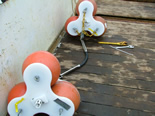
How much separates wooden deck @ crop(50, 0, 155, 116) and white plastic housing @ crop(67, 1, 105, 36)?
177mm

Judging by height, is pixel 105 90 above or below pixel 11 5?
below

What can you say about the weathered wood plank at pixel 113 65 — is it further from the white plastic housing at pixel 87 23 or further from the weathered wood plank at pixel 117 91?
the white plastic housing at pixel 87 23

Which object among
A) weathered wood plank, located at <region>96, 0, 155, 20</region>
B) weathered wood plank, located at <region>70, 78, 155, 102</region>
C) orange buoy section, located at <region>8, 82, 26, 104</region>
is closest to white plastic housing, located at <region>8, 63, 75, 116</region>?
orange buoy section, located at <region>8, 82, 26, 104</region>

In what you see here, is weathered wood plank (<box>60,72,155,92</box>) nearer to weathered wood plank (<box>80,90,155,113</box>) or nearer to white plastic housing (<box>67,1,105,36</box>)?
weathered wood plank (<box>80,90,155,113</box>)

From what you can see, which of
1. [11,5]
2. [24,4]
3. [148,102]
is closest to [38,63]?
[11,5]

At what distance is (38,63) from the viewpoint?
85cm

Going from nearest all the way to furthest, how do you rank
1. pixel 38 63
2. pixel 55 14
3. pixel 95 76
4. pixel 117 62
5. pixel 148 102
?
pixel 38 63 → pixel 148 102 → pixel 95 76 → pixel 117 62 → pixel 55 14

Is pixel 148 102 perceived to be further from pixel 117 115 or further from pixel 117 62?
pixel 117 62

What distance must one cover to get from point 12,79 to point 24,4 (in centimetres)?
59

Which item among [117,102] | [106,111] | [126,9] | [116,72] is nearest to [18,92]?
[106,111]

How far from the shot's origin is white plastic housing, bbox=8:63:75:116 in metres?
0.86

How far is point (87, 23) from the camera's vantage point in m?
1.92

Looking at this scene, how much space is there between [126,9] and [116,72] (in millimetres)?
1810

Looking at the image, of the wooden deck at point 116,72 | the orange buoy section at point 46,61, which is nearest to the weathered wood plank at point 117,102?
the wooden deck at point 116,72
